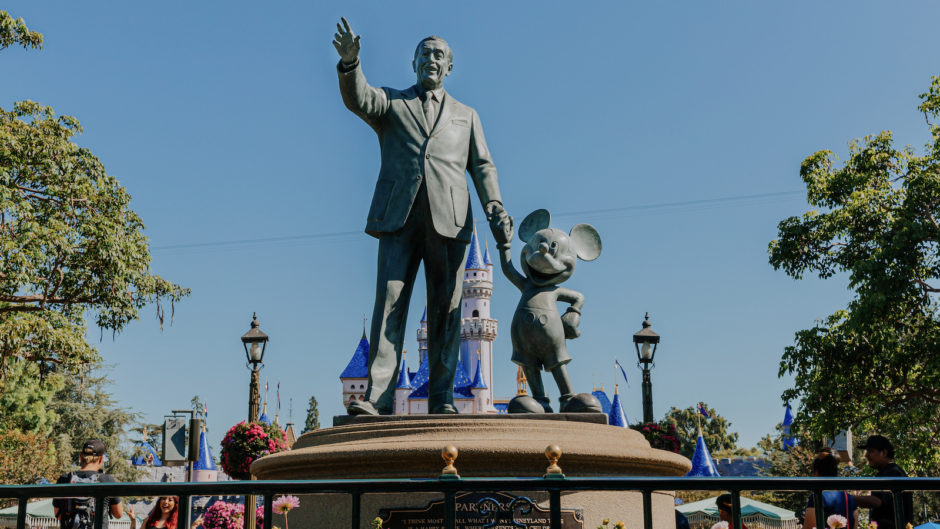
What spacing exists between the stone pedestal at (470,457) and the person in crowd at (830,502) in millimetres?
925

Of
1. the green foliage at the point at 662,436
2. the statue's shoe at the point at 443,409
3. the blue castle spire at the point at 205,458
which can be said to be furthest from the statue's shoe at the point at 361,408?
the blue castle spire at the point at 205,458

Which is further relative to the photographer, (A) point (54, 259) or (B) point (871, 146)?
(B) point (871, 146)

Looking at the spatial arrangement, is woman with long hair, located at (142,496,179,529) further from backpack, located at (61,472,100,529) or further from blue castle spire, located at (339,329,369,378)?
blue castle spire, located at (339,329,369,378)

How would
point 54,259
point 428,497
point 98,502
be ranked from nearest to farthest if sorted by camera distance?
point 98,502
point 428,497
point 54,259

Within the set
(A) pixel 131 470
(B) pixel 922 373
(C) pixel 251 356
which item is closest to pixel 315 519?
(C) pixel 251 356

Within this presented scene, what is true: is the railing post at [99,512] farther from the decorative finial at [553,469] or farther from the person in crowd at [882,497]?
the person in crowd at [882,497]

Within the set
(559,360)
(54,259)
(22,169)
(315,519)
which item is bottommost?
(315,519)

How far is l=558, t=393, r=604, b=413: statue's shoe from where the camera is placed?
7.46m

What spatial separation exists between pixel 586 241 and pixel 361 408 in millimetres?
2828

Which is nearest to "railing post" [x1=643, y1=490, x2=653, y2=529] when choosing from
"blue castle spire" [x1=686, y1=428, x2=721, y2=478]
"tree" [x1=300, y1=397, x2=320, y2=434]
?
"blue castle spire" [x1=686, y1=428, x2=721, y2=478]

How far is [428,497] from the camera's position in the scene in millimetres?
5965

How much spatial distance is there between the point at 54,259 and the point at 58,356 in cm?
197

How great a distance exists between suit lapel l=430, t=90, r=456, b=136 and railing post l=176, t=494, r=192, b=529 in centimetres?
500

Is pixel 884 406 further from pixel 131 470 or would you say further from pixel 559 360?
pixel 131 470
